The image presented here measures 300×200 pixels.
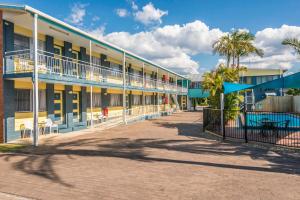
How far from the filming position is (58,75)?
14.9 metres

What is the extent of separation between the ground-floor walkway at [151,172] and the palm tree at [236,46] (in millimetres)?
24318

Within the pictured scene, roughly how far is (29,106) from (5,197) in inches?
411

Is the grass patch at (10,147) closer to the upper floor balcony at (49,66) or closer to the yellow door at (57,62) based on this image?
the upper floor balcony at (49,66)

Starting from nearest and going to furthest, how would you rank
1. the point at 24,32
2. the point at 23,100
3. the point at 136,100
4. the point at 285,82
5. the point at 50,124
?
the point at 285,82, the point at 23,100, the point at 24,32, the point at 50,124, the point at 136,100

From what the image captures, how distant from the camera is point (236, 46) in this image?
33.6m

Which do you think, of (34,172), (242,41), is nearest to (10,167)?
(34,172)

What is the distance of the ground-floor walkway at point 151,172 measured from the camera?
6.02m

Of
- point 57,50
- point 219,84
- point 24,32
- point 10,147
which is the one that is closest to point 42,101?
point 57,50

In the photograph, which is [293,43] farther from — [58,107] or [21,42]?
[21,42]

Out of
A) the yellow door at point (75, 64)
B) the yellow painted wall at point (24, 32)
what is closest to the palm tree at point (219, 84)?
the yellow door at point (75, 64)

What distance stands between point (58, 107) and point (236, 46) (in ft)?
79.7

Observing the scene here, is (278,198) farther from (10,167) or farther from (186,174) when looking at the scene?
(10,167)

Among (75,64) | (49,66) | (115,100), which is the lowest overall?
(115,100)

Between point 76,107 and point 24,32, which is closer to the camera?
point 24,32
